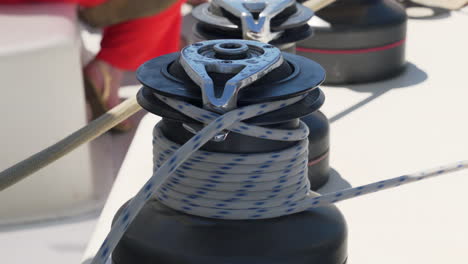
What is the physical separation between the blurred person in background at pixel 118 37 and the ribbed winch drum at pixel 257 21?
4.48 ft

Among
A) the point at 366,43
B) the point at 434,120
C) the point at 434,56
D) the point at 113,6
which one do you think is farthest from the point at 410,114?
the point at 113,6

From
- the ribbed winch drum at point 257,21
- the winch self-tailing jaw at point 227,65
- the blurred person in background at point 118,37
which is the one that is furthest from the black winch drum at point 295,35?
the blurred person in background at point 118,37

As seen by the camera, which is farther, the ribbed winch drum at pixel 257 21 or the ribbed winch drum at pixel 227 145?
the ribbed winch drum at pixel 257 21

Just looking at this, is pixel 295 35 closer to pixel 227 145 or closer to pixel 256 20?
pixel 256 20

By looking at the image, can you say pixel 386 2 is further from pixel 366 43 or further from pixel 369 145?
pixel 369 145

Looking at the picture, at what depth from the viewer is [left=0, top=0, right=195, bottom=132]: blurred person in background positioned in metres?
2.38

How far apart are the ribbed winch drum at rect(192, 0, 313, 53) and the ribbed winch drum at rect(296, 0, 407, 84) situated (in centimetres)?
35

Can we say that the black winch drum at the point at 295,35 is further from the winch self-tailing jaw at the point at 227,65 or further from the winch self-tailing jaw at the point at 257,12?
the winch self-tailing jaw at the point at 227,65

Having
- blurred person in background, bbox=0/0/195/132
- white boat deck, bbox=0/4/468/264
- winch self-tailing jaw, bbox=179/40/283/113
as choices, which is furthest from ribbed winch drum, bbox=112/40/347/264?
blurred person in background, bbox=0/0/195/132

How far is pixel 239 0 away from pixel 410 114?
1.32ft

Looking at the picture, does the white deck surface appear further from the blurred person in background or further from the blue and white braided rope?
the blurred person in background

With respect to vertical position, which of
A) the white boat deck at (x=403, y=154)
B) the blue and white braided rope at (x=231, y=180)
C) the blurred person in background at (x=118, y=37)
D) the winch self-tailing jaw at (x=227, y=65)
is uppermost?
the winch self-tailing jaw at (x=227, y=65)

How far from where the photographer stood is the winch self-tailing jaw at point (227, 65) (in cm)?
60

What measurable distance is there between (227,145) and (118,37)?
1.87m
